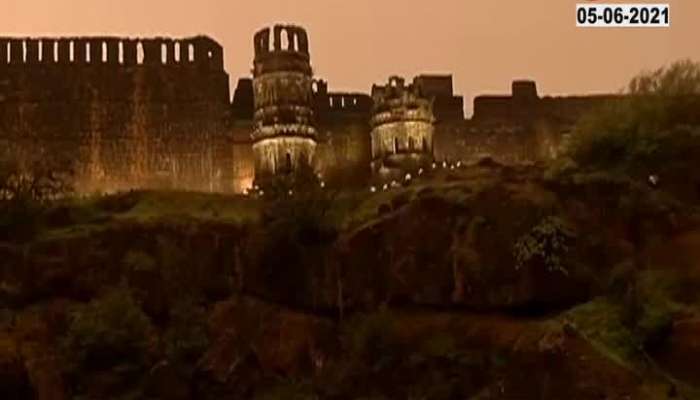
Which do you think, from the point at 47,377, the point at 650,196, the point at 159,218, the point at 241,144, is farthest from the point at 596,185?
the point at 241,144

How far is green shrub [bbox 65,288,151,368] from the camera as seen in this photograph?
38.9m

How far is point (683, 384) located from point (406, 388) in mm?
6696

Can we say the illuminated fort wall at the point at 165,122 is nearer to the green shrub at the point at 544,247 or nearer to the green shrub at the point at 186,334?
the green shrub at the point at 186,334

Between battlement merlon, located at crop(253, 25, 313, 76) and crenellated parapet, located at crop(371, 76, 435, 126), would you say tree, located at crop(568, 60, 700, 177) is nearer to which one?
crenellated parapet, located at crop(371, 76, 435, 126)

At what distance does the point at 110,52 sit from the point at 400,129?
12278 mm

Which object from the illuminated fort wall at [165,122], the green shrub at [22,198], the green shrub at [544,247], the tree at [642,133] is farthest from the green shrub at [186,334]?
the illuminated fort wall at [165,122]

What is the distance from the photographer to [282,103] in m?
56.5

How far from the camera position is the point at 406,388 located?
37.4 meters

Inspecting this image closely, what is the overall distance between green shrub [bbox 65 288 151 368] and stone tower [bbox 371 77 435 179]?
61.5 feet

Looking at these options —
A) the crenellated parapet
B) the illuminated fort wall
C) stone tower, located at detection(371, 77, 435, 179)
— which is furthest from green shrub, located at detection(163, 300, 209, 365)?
the crenellated parapet

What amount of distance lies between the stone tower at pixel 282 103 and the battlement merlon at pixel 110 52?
12.4 ft

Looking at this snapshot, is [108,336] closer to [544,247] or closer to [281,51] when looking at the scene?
[544,247]

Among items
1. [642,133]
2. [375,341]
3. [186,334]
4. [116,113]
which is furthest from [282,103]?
[375,341]

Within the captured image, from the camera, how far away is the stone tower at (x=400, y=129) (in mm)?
56656
